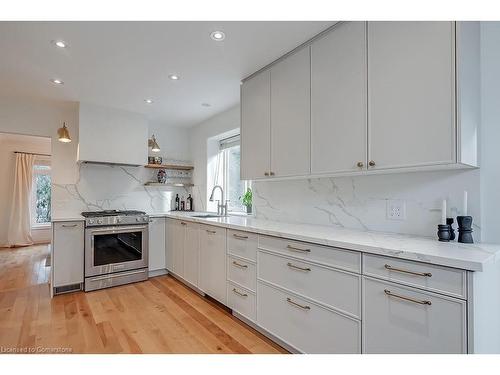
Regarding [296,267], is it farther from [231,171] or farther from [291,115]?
[231,171]

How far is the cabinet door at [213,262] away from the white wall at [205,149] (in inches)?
52.5

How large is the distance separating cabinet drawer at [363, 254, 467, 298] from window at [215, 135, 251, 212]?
248 centimetres

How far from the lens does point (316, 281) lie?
63.7 inches

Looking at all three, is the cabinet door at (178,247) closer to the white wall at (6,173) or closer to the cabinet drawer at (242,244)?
the cabinet drawer at (242,244)

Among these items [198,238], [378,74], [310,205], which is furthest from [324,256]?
[198,238]

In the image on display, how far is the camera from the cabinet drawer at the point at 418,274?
1.06 m

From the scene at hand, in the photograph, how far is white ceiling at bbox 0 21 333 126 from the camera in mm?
1885

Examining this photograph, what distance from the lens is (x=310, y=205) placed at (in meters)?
2.39

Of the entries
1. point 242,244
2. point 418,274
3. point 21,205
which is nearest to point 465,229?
point 418,274

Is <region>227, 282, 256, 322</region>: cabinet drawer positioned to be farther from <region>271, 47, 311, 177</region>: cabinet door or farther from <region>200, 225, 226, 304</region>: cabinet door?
<region>271, 47, 311, 177</region>: cabinet door

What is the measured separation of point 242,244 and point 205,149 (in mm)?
2314
